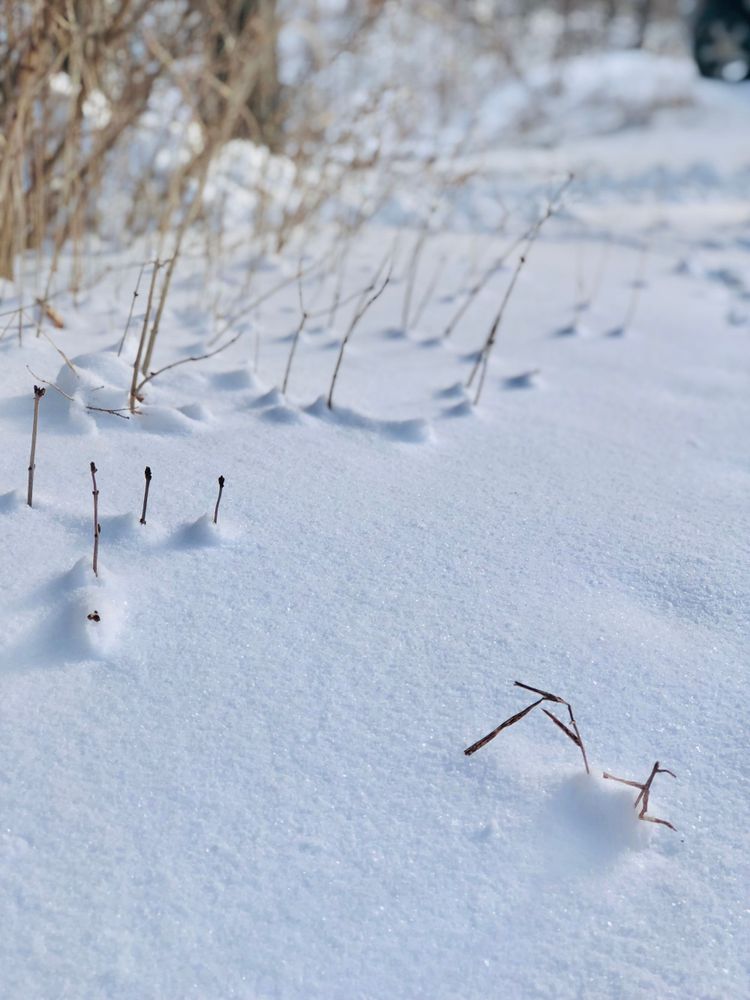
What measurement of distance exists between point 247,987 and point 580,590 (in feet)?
2.37

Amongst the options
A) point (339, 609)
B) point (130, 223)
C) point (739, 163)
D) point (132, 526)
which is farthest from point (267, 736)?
point (739, 163)

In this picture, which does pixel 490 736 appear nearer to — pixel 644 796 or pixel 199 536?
pixel 644 796

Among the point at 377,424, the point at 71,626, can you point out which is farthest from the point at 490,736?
the point at 377,424

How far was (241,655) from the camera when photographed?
3.76 feet

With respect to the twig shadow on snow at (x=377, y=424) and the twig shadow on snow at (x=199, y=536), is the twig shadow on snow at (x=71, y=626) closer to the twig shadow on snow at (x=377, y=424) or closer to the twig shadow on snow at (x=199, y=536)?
the twig shadow on snow at (x=199, y=536)

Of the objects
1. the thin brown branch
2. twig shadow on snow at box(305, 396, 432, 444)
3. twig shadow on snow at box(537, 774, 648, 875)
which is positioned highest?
twig shadow on snow at box(305, 396, 432, 444)

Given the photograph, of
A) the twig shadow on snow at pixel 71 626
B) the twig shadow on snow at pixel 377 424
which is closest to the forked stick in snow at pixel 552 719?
the twig shadow on snow at pixel 71 626

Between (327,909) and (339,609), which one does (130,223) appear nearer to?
(339,609)

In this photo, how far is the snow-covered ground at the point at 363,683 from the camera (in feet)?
2.78

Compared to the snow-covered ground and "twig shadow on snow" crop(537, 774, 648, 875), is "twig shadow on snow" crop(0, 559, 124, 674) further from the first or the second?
"twig shadow on snow" crop(537, 774, 648, 875)

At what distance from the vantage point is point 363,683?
1.12 m

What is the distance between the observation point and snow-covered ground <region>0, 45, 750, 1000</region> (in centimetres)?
85

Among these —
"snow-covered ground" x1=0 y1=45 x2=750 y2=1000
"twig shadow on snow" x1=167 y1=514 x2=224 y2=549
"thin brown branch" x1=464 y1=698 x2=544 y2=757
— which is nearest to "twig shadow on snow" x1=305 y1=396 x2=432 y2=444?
"snow-covered ground" x1=0 y1=45 x2=750 y2=1000

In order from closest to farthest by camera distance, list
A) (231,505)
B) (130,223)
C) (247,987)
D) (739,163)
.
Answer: (247,987) < (231,505) < (130,223) < (739,163)
